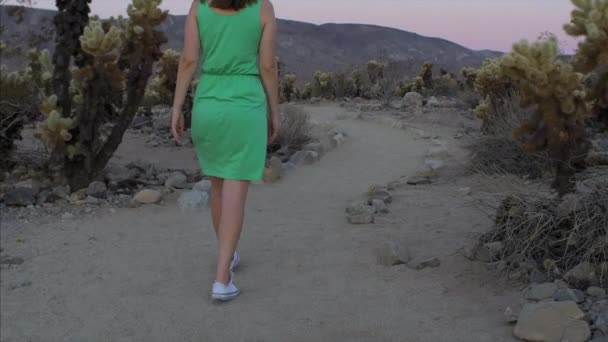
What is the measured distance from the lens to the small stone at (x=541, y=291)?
356cm

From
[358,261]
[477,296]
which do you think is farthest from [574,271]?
[358,261]

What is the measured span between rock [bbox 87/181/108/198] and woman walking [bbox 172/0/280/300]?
8.15ft

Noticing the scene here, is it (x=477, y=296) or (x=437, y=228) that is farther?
(x=437, y=228)

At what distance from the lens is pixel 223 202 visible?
3848 millimetres

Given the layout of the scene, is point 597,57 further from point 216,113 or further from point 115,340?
point 115,340

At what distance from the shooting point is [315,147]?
28.9 ft

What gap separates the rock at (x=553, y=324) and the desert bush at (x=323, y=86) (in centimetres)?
1443

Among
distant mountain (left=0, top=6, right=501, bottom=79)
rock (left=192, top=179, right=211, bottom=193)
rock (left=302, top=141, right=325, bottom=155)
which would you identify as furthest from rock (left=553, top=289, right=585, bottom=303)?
distant mountain (left=0, top=6, right=501, bottom=79)

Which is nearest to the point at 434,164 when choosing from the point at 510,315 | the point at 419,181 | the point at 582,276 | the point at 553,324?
the point at 419,181

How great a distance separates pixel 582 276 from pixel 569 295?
0.19 m

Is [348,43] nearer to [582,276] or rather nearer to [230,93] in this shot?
Result: [230,93]

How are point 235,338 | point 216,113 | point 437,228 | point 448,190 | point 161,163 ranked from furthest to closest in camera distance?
point 161,163, point 448,190, point 437,228, point 216,113, point 235,338

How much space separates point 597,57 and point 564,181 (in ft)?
2.27

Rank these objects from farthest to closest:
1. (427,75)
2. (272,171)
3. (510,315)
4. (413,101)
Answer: (427,75)
(413,101)
(272,171)
(510,315)
